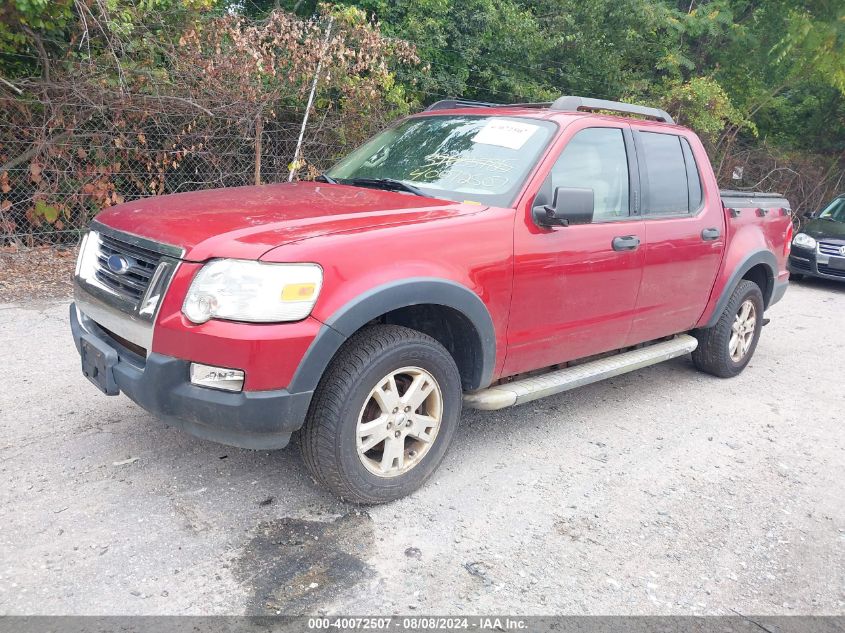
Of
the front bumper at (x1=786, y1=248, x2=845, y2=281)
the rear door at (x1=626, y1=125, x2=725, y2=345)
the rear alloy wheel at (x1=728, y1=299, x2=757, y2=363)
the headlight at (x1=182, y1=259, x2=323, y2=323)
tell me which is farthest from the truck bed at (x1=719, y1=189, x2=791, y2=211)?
the front bumper at (x1=786, y1=248, x2=845, y2=281)

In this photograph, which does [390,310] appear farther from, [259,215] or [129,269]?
[129,269]

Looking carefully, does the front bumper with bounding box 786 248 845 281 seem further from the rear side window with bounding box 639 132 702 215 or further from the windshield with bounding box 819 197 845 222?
the rear side window with bounding box 639 132 702 215

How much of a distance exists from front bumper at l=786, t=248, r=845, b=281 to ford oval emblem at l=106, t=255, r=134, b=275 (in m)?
10.3

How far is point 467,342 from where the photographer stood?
3.55 metres

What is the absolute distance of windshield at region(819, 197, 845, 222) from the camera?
11745 millimetres

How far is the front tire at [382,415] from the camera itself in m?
3.02

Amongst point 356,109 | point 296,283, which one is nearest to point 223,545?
point 296,283

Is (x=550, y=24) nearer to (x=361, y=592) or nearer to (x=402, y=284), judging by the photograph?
(x=402, y=284)

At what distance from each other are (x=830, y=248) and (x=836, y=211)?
1.65 meters

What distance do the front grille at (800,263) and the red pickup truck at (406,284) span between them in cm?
701

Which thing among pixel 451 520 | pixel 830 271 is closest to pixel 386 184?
pixel 451 520

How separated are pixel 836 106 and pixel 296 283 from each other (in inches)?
760

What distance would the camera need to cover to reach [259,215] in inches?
127

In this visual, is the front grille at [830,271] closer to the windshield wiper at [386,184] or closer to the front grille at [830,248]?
the front grille at [830,248]
